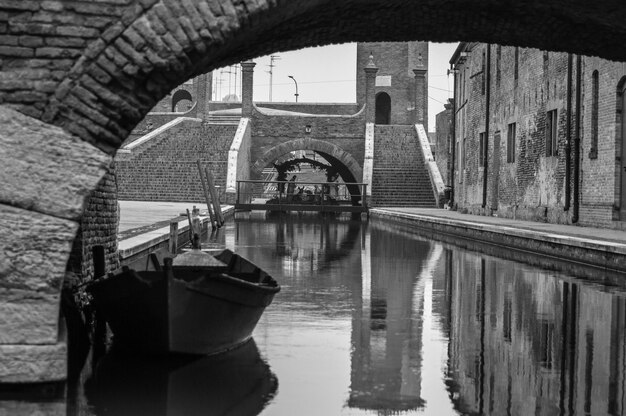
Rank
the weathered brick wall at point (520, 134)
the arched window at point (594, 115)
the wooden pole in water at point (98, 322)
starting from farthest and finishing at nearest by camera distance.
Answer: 1. the weathered brick wall at point (520, 134)
2. the arched window at point (594, 115)
3. the wooden pole in water at point (98, 322)

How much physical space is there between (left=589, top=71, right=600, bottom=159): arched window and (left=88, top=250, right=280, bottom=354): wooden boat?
1549 cm

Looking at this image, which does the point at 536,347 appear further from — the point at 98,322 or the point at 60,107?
the point at 60,107

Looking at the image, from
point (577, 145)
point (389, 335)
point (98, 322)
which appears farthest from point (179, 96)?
point (389, 335)

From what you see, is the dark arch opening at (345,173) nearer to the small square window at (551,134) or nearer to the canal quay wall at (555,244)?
the small square window at (551,134)

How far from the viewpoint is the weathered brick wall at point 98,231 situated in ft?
30.8

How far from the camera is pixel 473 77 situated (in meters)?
37.7

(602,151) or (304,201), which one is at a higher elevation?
(602,151)

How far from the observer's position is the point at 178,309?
740 cm

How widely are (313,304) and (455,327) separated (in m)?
2.12

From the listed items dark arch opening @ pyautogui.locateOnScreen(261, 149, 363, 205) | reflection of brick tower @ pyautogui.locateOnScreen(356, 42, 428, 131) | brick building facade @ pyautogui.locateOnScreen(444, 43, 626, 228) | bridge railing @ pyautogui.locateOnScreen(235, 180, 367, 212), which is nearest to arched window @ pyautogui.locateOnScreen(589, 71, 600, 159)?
brick building facade @ pyautogui.locateOnScreen(444, 43, 626, 228)

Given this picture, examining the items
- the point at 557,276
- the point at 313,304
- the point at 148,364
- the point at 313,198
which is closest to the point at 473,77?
the point at 313,198

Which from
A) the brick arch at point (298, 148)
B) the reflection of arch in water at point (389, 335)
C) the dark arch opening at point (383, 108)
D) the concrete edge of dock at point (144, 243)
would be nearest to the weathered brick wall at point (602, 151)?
the reflection of arch in water at point (389, 335)

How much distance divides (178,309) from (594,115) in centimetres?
1698

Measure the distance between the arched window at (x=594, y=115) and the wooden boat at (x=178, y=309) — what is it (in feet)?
50.8
